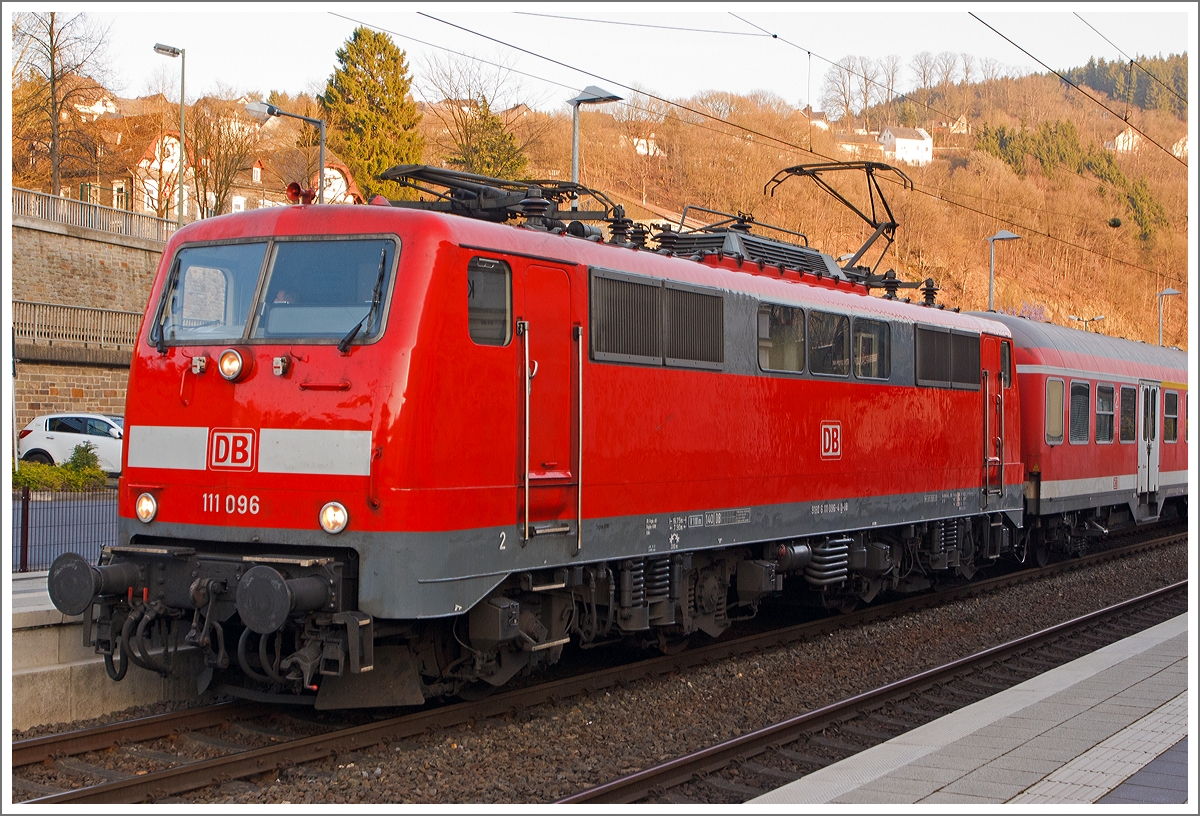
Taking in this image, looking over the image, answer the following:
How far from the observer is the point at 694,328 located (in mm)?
9836

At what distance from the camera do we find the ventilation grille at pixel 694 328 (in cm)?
960

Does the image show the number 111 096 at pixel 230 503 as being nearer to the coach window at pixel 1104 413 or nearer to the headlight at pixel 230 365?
the headlight at pixel 230 365

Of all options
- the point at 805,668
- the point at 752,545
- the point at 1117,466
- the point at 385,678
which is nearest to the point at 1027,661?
the point at 805,668

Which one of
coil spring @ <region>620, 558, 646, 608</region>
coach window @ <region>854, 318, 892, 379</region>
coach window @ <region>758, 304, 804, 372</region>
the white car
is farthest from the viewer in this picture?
the white car

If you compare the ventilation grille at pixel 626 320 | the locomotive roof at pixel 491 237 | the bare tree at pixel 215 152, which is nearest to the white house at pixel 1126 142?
the bare tree at pixel 215 152

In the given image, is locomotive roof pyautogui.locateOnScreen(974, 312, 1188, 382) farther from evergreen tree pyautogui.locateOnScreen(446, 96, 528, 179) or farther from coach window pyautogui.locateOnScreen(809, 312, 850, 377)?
evergreen tree pyautogui.locateOnScreen(446, 96, 528, 179)

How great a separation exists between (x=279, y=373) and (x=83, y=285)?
1348 inches

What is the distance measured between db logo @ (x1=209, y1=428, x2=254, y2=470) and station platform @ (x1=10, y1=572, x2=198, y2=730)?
1441 millimetres

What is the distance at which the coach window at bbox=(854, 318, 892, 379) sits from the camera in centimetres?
1223

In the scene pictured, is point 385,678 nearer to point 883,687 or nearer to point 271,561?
point 271,561

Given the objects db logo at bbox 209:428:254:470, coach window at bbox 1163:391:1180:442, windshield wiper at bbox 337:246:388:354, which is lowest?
db logo at bbox 209:428:254:470

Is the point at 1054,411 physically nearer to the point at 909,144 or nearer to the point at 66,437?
the point at 66,437

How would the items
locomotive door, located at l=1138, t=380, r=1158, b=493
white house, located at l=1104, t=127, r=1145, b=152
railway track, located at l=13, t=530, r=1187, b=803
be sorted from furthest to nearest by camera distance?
1. white house, located at l=1104, t=127, r=1145, b=152
2. locomotive door, located at l=1138, t=380, r=1158, b=493
3. railway track, located at l=13, t=530, r=1187, b=803

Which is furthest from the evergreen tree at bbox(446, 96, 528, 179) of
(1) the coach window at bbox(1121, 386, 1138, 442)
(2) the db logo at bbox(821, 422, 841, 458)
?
(2) the db logo at bbox(821, 422, 841, 458)
